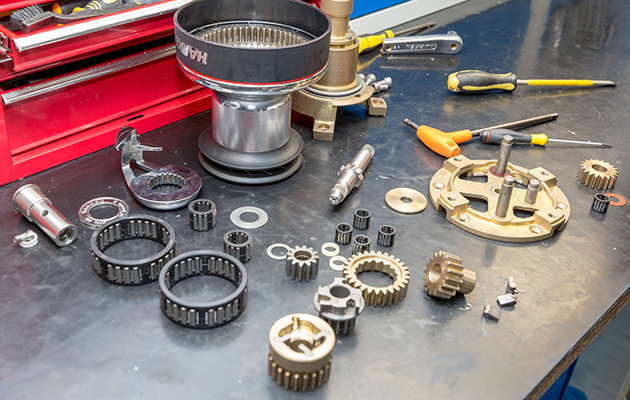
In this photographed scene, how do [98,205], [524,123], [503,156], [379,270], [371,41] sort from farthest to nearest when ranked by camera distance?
1. [371,41]
2. [524,123]
3. [503,156]
4. [98,205]
5. [379,270]

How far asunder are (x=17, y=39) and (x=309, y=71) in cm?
53

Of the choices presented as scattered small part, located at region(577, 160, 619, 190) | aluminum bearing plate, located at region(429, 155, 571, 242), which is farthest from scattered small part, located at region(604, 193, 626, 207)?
aluminum bearing plate, located at region(429, 155, 571, 242)

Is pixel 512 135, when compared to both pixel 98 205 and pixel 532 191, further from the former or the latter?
pixel 98 205

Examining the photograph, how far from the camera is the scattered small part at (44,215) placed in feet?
3.67

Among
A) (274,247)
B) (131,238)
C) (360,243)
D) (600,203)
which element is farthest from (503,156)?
(131,238)

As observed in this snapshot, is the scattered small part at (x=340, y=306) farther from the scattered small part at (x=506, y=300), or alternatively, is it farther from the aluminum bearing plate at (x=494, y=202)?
the aluminum bearing plate at (x=494, y=202)

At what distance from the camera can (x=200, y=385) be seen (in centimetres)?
89

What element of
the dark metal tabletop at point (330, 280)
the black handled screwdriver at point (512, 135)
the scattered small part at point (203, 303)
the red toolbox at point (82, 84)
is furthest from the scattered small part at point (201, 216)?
the black handled screwdriver at point (512, 135)

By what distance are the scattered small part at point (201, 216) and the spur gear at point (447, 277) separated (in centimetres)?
43

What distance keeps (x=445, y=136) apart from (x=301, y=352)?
0.81m

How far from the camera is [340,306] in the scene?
0.96 metres

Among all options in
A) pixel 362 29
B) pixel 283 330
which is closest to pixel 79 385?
pixel 283 330

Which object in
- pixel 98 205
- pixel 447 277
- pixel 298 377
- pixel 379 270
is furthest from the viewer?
pixel 98 205

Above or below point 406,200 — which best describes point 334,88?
above
